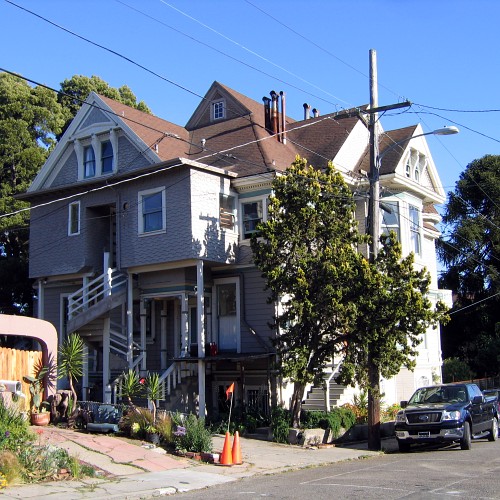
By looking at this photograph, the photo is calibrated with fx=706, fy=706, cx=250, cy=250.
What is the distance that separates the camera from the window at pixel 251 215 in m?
23.8

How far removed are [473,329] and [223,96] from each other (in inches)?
839

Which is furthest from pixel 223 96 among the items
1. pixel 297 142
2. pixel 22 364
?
pixel 22 364

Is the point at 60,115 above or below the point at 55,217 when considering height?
above

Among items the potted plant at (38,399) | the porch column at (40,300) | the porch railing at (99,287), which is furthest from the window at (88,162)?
the potted plant at (38,399)

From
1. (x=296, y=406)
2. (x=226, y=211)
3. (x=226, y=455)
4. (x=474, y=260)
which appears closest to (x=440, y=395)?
(x=296, y=406)

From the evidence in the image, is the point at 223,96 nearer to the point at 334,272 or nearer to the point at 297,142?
the point at 297,142

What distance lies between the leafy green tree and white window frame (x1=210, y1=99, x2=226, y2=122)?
31.4ft

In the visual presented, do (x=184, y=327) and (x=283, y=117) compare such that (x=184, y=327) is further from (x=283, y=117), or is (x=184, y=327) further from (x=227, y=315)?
(x=283, y=117)

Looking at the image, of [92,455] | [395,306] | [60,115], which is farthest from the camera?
[60,115]

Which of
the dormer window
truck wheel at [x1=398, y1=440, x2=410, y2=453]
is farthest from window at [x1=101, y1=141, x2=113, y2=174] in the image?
truck wheel at [x1=398, y1=440, x2=410, y2=453]

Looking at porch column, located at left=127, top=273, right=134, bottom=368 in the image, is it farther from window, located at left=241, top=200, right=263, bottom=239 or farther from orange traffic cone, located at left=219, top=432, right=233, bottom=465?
orange traffic cone, located at left=219, top=432, right=233, bottom=465

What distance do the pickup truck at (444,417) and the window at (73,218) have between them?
13.9 metres

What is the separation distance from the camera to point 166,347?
83.5ft

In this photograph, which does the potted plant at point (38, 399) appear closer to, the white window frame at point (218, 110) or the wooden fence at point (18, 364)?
the wooden fence at point (18, 364)
